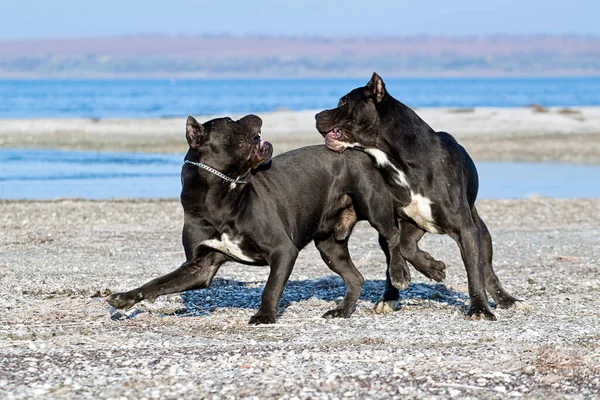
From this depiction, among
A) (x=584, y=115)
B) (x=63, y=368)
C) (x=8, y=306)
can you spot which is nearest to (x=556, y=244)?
(x=8, y=306)

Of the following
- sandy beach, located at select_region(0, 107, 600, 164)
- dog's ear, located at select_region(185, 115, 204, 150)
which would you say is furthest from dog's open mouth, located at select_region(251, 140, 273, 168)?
sandy beach, located at select_region(0, 107, 600, 164)

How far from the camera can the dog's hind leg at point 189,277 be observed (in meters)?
8.79

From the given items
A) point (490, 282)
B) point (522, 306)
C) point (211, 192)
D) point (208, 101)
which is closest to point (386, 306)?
point (490, 282)

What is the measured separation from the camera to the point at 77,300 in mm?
10078

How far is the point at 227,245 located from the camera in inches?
347

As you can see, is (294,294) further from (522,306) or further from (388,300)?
(522,306)

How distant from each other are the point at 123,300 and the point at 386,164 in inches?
95.4

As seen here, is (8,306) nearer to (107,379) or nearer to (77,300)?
(77,300)

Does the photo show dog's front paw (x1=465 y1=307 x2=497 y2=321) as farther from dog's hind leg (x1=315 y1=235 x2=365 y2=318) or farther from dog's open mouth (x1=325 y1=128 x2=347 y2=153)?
dog's open mouth (x1=325 y1=128 x2=347 y2=153)

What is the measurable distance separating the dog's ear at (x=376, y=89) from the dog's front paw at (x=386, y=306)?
5.78 ft

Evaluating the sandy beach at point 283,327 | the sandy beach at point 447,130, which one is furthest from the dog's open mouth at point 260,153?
the sandy beach at point 447,130

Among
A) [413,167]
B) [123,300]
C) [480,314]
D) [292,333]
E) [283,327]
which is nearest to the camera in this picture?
[292,333]

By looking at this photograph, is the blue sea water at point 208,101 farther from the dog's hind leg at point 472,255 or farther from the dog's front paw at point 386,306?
the dog's hind leg at point 472,255

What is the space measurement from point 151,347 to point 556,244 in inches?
326
